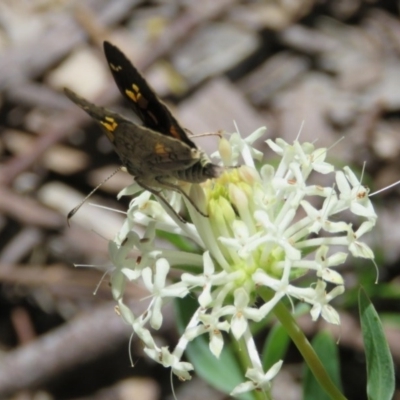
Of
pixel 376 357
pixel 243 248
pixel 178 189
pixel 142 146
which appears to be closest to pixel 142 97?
pixel 142 146

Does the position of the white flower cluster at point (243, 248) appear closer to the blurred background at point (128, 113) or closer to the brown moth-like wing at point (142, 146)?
the brown moth-like wing at point (142, 146)

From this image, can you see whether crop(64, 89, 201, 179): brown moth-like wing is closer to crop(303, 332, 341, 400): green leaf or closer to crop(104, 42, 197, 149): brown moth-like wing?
crop(104, 42, 197, 149): brown moth-like wing

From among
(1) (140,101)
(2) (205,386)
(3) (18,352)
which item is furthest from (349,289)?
(1) (140,101)

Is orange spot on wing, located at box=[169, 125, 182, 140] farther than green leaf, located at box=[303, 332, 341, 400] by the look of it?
No

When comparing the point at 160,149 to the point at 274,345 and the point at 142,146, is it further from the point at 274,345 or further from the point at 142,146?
the point at 274,345

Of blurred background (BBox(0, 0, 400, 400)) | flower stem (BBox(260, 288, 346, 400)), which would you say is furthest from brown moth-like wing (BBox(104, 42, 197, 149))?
blurred background (BBox(0, 0, 400, 400))

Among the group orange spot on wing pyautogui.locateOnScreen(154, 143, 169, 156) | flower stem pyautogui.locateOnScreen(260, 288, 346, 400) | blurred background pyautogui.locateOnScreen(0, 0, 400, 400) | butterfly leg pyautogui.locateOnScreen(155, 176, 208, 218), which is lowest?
blurred background pyautogui.locateOnScreen(0, 0, 400, 400)

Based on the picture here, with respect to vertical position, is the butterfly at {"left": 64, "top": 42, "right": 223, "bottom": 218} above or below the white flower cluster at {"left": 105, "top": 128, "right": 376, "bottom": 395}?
above

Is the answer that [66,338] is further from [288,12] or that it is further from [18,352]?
[288,12]
